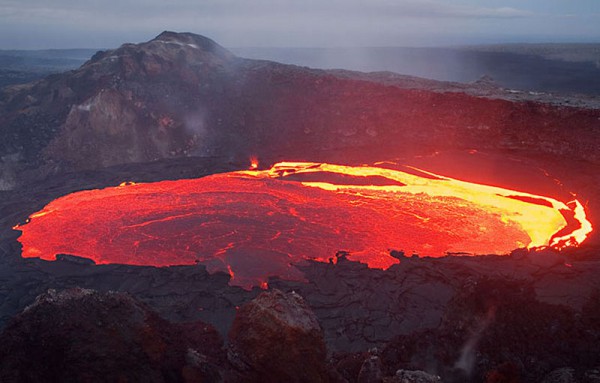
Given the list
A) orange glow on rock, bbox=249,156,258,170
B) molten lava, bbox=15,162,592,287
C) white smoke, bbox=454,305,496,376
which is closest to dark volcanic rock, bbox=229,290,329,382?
white smoke, bbox=454,305,496,376

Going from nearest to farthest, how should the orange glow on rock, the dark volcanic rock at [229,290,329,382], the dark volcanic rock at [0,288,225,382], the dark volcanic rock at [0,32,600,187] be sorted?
the dark volcanic rock at [0,288,225,382]
the dark volcanic rock at [229,290,329,382]
the dark volcanic rock at [0,32,600,187]
the orange glow on rock

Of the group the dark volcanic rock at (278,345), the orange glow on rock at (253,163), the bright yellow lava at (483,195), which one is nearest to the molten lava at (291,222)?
the bright yellow lava at (483,195)

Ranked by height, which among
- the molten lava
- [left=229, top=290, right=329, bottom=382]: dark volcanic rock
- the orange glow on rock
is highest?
[left=229, top=290, right=329, bottom=382]: dark volcanic rock

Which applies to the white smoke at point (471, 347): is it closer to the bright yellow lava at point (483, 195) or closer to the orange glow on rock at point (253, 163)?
the bright yellow lava at point (483, 195)

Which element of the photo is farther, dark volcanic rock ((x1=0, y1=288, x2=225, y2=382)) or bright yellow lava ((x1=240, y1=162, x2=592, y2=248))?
bright yellow lava ((x1=240, y1=162, x2=592, y2=248))

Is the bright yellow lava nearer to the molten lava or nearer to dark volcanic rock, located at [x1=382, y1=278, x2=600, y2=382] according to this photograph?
the molten lava

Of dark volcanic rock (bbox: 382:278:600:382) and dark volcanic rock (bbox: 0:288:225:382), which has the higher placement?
dark volcanic rock (bbox: 0:288:225:382)

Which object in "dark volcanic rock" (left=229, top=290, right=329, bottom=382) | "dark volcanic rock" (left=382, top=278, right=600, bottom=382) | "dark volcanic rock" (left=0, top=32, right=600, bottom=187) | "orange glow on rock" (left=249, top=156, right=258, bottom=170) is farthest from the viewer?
"orange glow on rock" (left=249, top=156, right=258, bottom=170)

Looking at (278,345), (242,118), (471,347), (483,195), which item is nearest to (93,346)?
(278,345)
